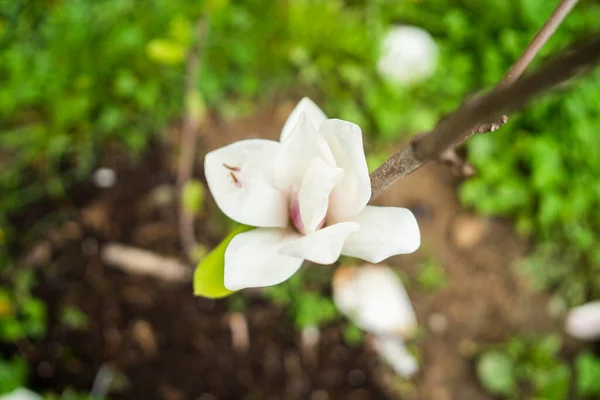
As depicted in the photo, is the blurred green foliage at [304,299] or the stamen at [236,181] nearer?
the stamen at [236,181]

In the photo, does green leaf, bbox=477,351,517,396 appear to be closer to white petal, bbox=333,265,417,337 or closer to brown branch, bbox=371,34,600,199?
white petal, bbox=333,265,417,337

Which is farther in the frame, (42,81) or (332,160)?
(42,81)

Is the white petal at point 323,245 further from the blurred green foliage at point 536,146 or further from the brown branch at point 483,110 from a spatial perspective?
the blurred green foliage at point 536,146

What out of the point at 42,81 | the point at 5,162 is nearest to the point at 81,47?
the point at 42,81

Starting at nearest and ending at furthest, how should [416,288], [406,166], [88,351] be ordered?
[406,166]
[88,351]
[416,288]

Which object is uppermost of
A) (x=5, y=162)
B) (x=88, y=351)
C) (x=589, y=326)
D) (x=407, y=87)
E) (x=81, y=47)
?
(x=81, y=47)

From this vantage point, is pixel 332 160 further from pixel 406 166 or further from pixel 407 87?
pixel 407 87

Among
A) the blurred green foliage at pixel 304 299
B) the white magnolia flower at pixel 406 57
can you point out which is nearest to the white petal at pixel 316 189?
the blurred green foliage at pixel 304 299

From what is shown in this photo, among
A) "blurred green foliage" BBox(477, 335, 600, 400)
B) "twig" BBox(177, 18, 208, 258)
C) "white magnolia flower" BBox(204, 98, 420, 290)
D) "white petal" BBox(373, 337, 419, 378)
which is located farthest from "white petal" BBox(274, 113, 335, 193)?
"blurred green foliage" BBox(477, 335, 600, 400)
